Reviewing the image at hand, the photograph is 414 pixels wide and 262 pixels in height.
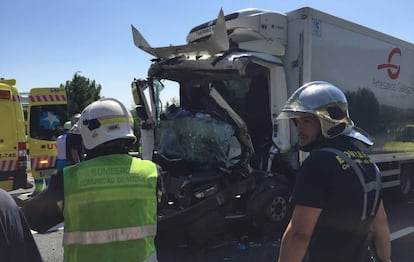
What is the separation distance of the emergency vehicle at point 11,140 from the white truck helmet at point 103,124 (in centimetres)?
664

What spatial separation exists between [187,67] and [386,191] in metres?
6.00

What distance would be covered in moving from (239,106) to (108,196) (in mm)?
5100

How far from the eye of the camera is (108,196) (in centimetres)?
197

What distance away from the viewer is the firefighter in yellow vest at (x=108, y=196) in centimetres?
194

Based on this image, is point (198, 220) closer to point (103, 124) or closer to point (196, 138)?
point (196, 138)

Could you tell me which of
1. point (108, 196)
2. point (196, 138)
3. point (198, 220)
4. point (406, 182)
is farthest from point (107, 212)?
point (406, 182)

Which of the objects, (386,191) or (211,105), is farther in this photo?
(386,191)

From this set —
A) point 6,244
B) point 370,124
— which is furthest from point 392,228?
point 6,244

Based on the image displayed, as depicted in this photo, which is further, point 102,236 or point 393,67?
point 393,67

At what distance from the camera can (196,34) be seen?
7195 millimetres

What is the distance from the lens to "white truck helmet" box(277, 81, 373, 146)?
217 cm

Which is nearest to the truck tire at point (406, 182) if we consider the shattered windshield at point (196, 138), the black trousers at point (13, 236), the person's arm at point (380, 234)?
the shattered windshield at point (196, 138)

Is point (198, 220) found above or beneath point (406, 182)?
above

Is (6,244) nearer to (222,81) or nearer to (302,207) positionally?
(302,207)
